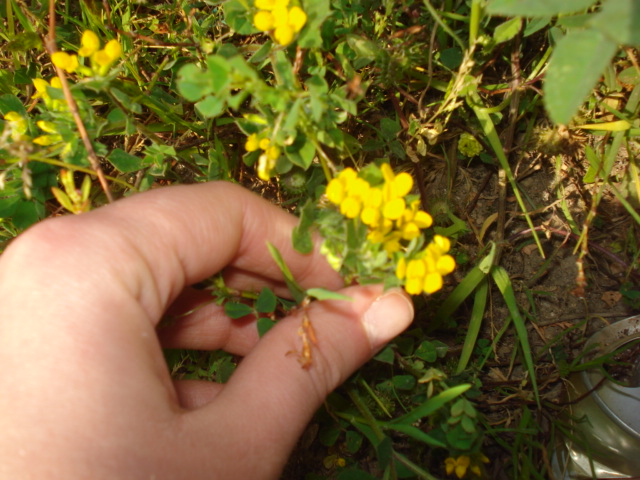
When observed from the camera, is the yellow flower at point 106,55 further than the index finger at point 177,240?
Yes

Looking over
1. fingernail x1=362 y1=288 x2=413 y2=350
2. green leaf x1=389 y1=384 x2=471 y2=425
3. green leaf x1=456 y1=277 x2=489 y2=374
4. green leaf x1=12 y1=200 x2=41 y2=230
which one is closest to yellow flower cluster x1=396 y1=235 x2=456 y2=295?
fingernail x1=362 y1=288 x2=413 y2=350

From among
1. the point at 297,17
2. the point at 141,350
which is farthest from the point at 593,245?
the point at 141,350

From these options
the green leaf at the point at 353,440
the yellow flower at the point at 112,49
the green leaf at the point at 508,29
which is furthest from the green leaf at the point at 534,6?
the green leaf at the point at 353,440

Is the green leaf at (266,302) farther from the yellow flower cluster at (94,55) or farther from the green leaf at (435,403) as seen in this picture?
the yellow flower cluster at (94,55)

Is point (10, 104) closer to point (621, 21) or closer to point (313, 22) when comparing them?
point (313, 22)

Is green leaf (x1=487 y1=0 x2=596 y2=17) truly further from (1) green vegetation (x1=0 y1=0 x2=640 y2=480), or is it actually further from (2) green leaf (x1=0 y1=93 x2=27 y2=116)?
(2) green leaf (x1=0 y1=93 x2=27 y2=116)
